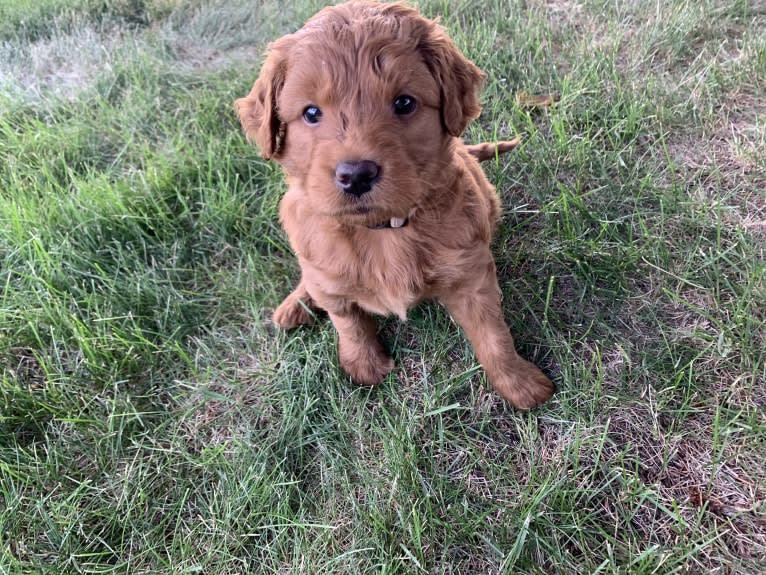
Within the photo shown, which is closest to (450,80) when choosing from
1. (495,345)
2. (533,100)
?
(495,345)

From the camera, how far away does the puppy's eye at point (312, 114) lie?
1.94 m

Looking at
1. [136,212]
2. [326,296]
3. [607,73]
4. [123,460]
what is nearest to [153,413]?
[123,460]

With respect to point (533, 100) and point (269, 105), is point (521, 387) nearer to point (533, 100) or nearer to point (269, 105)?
point (269, 105)

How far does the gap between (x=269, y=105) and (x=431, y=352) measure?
1.34 metres

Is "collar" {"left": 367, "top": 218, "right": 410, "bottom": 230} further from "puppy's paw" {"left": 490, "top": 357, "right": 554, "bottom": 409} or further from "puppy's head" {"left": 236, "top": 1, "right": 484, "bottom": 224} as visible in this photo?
"puppy's paw" {"left": 490, "top": 357, "right": 554, "bottom": 409}

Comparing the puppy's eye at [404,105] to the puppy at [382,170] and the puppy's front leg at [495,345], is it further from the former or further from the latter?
the puppy's front leg at [495,345]

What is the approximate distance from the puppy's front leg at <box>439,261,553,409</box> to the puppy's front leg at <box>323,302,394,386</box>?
40cm

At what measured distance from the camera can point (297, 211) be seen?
229 cm

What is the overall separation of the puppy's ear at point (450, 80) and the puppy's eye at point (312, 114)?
0.43m

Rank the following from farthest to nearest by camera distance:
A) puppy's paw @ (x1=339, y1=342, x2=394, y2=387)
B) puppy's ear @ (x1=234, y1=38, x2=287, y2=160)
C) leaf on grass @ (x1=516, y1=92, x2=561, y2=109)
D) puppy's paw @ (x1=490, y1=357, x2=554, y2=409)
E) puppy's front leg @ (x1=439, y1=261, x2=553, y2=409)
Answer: leaf on grass @ (x1=516, y1=92, x2=561, y2=109) < puppy's paw @ (x1=339, y1=342, x2=394, y2=387) < puppy's paw @ (x1=490, y1=357, x2=554, y2=409) < puppy's front leg @ (x1=439, y1=261, x2=553, y2=409) < puppy's ear @ (x1=234, y1=38, x2=287, y2=160)

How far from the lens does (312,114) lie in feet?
6.43

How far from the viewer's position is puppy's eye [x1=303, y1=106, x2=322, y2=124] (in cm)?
194

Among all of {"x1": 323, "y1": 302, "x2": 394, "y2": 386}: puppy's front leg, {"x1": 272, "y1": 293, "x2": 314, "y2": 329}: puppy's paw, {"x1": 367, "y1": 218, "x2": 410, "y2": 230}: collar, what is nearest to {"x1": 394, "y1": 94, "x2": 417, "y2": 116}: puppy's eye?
{"x1": 367, "y1": 218, "x2": 410, "y2": 230}: collar

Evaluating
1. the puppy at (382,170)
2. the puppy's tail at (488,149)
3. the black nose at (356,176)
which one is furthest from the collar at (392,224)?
the puppy's tail at (488,149)
